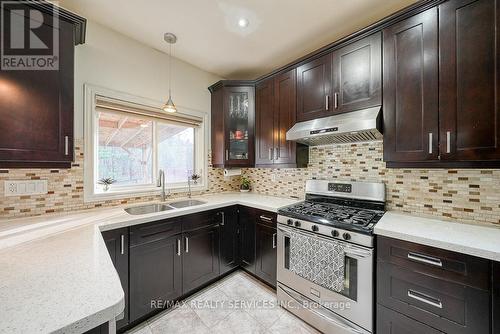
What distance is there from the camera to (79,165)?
1.84m

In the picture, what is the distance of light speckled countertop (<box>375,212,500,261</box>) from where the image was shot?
3.55 ft

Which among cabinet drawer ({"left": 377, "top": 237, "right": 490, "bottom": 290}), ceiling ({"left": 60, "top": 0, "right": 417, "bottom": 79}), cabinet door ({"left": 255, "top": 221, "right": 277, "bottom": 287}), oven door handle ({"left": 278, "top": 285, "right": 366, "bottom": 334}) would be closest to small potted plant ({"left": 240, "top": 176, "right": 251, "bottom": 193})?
cabinet door ({"left": 255, "top": 221, "right": 277, "bottom": 287})

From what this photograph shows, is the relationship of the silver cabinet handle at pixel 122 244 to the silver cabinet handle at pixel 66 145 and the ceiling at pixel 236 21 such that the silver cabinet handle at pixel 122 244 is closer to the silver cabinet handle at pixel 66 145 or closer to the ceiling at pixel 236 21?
the silver cabinet handle at pixel 66 145

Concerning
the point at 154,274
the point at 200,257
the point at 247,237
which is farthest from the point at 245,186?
the point at 154,274

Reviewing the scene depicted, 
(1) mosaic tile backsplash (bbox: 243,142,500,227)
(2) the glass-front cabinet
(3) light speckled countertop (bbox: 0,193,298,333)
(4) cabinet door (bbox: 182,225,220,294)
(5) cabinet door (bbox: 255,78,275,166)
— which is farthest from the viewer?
(2) the glass-front cabinet

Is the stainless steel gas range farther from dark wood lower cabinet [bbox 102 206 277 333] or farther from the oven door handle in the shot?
dark wood lower cabinet [bbox 102 206 277 333]

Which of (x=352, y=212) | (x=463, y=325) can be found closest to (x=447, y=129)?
(x=352, y=212)

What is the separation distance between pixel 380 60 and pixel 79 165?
283cm

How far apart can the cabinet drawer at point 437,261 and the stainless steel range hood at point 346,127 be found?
854 mm

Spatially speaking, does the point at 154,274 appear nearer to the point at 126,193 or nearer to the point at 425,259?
the point at 126,193

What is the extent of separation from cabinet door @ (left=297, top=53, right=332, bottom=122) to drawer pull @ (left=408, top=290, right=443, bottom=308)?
4.96 ft

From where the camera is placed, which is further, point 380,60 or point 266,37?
point 266,37

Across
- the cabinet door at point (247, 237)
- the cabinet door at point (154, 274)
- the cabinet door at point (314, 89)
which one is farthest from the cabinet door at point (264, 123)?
the cabinet door at point (154, 274)

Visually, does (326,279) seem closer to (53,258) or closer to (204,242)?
(204,242)
